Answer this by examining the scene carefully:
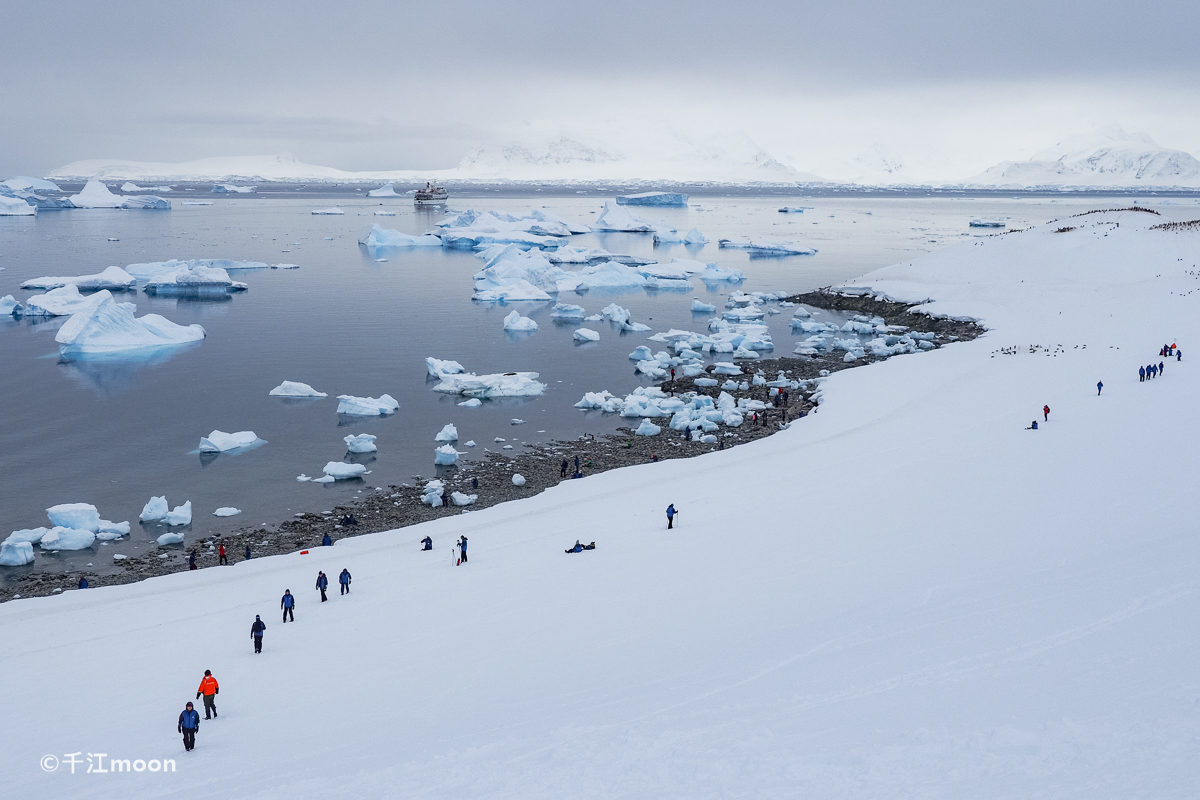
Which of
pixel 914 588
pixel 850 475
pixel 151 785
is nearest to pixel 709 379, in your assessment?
pixel 850 475

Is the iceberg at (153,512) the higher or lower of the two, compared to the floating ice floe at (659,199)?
lower

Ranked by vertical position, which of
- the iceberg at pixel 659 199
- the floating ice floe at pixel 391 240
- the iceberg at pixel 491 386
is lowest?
the iceberg at pixel 491 386

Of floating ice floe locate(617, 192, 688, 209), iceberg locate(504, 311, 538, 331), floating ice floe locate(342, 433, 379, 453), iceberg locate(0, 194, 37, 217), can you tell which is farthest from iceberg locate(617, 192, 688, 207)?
floating ice floe locate(342, 433, 379, 453)

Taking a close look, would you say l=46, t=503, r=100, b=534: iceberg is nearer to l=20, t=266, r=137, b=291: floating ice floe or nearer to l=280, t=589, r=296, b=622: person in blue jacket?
l=280, t=589, r=296, b=622: person in blue jacket

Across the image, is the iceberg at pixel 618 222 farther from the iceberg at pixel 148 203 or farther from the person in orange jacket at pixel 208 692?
the person in orange jacket at pixel 208 692

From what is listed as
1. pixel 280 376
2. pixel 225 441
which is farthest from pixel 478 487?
pixel 280 376

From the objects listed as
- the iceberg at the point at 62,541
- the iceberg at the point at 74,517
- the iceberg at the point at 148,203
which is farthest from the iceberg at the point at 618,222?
the iceberg at the point at 62,541

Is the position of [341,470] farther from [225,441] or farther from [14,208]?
[14,208]
